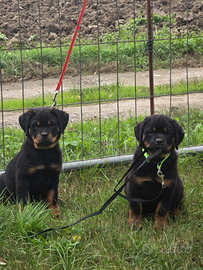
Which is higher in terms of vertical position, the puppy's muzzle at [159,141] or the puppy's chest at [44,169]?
the puppy's muzzle at [159,141]

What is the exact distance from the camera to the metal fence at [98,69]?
4621mm

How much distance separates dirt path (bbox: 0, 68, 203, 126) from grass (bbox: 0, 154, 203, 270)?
2853 mm

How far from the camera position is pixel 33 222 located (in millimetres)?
2963

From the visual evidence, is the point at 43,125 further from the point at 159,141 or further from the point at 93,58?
the point at 93,58

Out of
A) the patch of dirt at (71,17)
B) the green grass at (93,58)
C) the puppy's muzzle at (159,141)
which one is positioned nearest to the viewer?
the puppy's muzzle at (159,141)

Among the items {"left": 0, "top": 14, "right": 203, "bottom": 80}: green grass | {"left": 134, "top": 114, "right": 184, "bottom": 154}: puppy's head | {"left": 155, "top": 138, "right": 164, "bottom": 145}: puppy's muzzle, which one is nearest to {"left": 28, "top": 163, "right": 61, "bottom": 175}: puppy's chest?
{"left": 134, "top": 114, "right": 184, "bottom": 154}: puppy's head

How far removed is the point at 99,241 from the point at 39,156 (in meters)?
0.95

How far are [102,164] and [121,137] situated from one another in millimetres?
905

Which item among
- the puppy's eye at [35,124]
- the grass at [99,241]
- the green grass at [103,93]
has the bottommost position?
the grass at [99,241]

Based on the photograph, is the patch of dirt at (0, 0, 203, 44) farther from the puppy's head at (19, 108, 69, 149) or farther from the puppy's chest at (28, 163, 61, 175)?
the puppy's chest at (28, 163, 61, 175)

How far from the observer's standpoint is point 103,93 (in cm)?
684

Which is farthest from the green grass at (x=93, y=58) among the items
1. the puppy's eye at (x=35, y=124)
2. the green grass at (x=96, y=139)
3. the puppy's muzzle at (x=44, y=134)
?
the puppy's muzzle at (x=44, y=134)

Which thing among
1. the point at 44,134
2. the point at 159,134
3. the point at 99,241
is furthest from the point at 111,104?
the point at 99,241

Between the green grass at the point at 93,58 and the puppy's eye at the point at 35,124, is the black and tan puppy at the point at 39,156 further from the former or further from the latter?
the green grass at the point at 93,58
